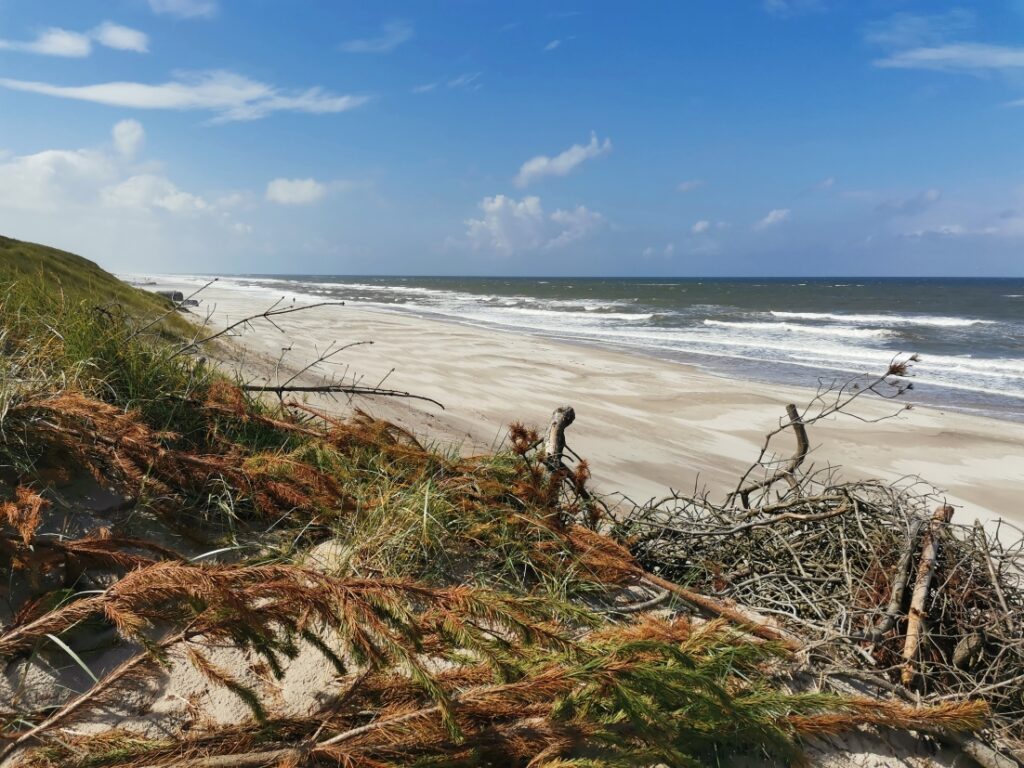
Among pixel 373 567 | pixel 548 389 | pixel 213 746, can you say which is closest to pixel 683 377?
pixel 548 389

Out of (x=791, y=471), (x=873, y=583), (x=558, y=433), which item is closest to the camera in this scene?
(x=873, y=583)

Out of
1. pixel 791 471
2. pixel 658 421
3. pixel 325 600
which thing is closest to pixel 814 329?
pixel 658 421

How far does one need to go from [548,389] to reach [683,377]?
391 cm

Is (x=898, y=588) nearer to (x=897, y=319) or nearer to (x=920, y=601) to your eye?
(x=920, y=601)

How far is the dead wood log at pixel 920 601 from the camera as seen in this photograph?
7.06ft

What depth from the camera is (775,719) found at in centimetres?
177

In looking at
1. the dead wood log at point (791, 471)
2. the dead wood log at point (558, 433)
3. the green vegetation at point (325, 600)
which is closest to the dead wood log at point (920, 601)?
the green vegetation at point (325, 600)

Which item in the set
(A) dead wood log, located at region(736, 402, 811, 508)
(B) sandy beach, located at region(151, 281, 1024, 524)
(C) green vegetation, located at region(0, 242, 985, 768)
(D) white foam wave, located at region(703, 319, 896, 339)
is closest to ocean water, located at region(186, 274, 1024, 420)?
(D) white foam wave, located at region(703, 319, 896, 339)

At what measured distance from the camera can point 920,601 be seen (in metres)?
2.24

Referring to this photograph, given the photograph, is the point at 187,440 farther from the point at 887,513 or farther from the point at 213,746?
the point at 887,513

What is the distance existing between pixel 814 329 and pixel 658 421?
2104 centimetres

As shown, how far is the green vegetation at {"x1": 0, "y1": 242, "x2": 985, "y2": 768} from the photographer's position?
57.5 inches

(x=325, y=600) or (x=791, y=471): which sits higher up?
(x=325, y=600)

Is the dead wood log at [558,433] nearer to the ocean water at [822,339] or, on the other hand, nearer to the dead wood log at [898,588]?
the dead wood log at [898,588]
